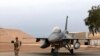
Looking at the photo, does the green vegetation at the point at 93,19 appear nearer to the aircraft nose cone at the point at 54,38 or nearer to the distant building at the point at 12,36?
the distant building at the point at 12,36

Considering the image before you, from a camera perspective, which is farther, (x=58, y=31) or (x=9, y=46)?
(x=9, y=46)

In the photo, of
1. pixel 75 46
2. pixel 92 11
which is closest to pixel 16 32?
pixel 92 11

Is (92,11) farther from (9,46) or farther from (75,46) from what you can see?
(75,46)

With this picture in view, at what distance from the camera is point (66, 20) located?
1704 inches

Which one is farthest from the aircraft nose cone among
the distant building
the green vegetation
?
the distant building

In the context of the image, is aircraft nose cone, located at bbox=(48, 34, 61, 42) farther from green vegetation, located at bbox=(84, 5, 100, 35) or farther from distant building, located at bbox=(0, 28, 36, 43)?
distant building, located at bbox=(0, 28, 36, 43)

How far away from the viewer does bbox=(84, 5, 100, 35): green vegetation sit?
57875 millimetres

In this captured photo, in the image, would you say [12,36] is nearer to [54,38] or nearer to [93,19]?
[93,19]

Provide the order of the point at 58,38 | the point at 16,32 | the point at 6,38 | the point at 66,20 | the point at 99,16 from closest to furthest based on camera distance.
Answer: the point at 58,38 → the point at 66,20 → the point at 99,16 → the point at 6,38 → the point at 16,32

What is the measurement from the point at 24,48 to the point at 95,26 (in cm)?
1420

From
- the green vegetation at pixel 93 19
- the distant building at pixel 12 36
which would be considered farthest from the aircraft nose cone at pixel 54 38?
the distant building at pixel 12 36

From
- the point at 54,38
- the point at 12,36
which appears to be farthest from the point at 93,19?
the point at 54,38

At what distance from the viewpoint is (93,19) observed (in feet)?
192

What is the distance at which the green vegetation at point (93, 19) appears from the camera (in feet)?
190
